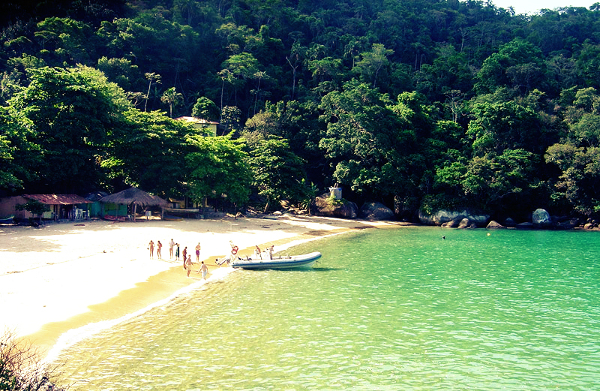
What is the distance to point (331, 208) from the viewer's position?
4825 centimetres

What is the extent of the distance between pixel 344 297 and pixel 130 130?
25.8 m

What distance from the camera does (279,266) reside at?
2341cm

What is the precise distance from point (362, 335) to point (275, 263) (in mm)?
9926

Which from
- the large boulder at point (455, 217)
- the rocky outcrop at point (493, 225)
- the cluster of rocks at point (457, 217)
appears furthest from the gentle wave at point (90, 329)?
the rocky outcrop at point (493, 225)

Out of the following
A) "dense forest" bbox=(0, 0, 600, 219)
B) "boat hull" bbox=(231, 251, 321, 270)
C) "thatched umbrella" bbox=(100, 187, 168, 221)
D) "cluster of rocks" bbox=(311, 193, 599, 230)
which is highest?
"dense forest" bbox=(0, 0, 600, 219)

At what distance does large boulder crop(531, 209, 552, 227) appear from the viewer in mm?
47094

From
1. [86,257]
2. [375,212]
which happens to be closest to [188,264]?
[86,257]

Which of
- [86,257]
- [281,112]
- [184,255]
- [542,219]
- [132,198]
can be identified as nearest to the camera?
[184,255]

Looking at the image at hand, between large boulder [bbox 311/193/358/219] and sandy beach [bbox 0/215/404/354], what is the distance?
11.8m

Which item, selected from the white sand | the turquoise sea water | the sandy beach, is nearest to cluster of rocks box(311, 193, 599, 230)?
the white sand

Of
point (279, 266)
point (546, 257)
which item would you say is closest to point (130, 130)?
point (279, 266)

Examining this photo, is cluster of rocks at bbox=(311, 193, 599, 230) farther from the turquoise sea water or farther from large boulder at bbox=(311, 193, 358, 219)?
the turquoise sea water

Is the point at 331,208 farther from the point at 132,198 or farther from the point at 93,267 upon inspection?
the point at 93,267

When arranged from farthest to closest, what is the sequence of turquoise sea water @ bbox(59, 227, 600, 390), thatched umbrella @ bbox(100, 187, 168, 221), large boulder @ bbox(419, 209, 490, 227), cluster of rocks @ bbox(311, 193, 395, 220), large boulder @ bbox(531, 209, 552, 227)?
cluster of rocks @ bbox(311, 193, 395, 220) → large boulder @ bbox(419, 209, 490, 227) → large boulder @ bbox(531, 209, 552, 227) → thatched umbrella @ bbox(100, 187, 168, 221) → turquoise sea water @ bbox(59, 227, 600, 390)
